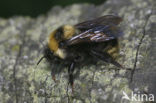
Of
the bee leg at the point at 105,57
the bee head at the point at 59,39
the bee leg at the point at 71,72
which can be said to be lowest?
the bee leg at the point at 71,72

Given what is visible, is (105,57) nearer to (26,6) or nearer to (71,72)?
(71,72)

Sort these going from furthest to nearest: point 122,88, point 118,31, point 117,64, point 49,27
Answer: point 49,27, point 118,31, point 117,64, point 122,88

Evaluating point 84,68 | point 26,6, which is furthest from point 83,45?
point 26,6

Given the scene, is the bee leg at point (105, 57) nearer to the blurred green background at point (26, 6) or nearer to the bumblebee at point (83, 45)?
the bumblebee at point (83, 45)

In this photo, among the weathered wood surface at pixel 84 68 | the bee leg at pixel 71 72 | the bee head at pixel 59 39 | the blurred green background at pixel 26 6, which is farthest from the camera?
the blurred green background at pixel 26 6

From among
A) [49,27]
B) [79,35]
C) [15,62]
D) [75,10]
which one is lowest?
[15,62]

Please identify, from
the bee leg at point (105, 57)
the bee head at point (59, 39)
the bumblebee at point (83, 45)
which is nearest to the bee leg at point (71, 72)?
the bumblebee at point (83, 45)

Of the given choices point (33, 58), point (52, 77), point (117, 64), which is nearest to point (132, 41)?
point (117, 64)

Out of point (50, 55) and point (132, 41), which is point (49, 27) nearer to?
point (50, 55)
